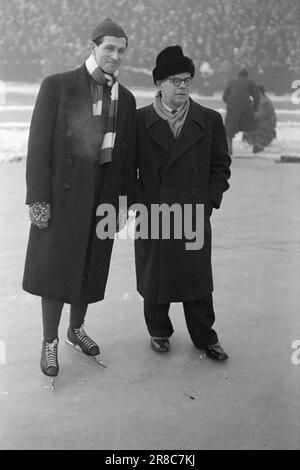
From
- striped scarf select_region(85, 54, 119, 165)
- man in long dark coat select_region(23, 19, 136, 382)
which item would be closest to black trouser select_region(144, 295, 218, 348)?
man in long dark coat select_region(23, 19, 136, 382)

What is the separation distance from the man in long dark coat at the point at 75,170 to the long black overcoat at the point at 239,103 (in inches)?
298

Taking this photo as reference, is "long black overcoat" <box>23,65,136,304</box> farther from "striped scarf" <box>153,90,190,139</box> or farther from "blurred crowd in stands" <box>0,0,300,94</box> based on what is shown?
"blurred crowd in stands" <box>0,0,300,94</box>

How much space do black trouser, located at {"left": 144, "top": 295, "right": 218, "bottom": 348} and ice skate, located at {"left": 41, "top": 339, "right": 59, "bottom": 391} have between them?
53 centimetres

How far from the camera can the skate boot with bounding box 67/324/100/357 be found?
389 cm

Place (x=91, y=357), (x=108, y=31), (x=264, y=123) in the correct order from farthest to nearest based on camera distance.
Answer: (x=264, y=123) → (x=91, y=357) → (x=108, y=31)

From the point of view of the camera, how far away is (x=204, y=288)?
A: 3830 millimetres

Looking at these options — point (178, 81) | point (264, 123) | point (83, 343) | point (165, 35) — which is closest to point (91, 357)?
point (83, 343)

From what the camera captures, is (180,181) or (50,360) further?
(180,181)

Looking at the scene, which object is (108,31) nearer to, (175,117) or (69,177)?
(175,117)

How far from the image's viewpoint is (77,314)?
394 cm

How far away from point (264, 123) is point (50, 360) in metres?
9.27

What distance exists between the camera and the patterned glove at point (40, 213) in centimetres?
352

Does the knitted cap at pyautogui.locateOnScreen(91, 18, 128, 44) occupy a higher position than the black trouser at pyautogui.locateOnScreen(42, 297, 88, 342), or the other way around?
the knitted cap at pyautogui.locateOnScreen(91, 18, 128, 44)
